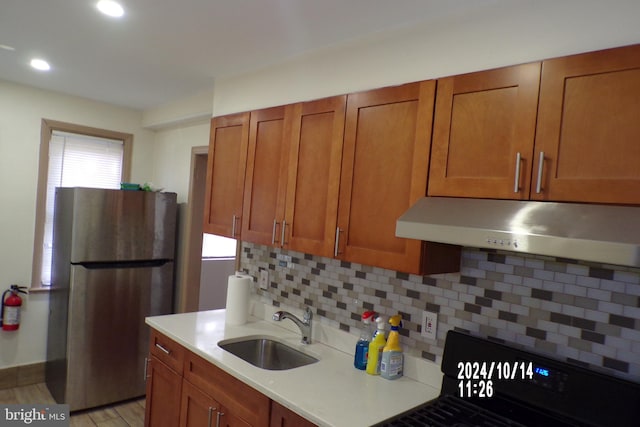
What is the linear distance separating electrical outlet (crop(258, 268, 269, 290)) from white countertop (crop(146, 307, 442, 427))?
333 mm

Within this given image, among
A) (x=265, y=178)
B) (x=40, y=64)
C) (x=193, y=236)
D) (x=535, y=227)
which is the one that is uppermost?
(x=40, y=64)

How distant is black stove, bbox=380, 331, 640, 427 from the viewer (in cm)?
129

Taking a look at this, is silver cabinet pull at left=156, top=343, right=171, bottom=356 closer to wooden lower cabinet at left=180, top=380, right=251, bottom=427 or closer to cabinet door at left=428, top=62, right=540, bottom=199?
wooden lower cabinet at left=180, top=380, right=251, bottom=427

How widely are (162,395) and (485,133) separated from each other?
7.11ft

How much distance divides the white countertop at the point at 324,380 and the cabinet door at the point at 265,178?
23.1 inches

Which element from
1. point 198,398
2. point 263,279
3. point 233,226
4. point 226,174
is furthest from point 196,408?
point 226,174

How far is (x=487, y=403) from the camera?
5.00 ft

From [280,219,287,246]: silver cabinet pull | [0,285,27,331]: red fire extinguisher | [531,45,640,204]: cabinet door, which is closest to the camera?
[531,45,640,204]: cabinet door

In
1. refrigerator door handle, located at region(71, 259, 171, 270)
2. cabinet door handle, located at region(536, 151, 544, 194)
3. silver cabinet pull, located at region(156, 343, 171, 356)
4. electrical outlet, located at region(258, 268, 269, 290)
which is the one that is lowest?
silver cabinet pull, located at region(156, 343, 171, 356)

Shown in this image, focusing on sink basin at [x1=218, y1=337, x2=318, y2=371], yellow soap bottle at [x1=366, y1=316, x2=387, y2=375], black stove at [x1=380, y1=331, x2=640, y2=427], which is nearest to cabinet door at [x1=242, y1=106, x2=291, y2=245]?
sink basin at [x1=218, y1=337, x2=318, y2=371]

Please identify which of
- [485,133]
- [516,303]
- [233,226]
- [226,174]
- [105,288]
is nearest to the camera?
[485,133]

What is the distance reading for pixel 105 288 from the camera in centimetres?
309

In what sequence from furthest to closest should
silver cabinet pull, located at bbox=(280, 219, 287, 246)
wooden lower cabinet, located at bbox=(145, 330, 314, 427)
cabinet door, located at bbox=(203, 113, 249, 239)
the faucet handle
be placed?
cabinet door, located at bbox=(203, 113, 249, 239) < the faucet handle < silver cabinet pull, located at bbox=(280, 219, 287, 246) < wooden lower cabinet, located at bbox=(145, 330, 314, 427)

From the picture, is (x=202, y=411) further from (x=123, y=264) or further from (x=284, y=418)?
(x=123, y=264)
